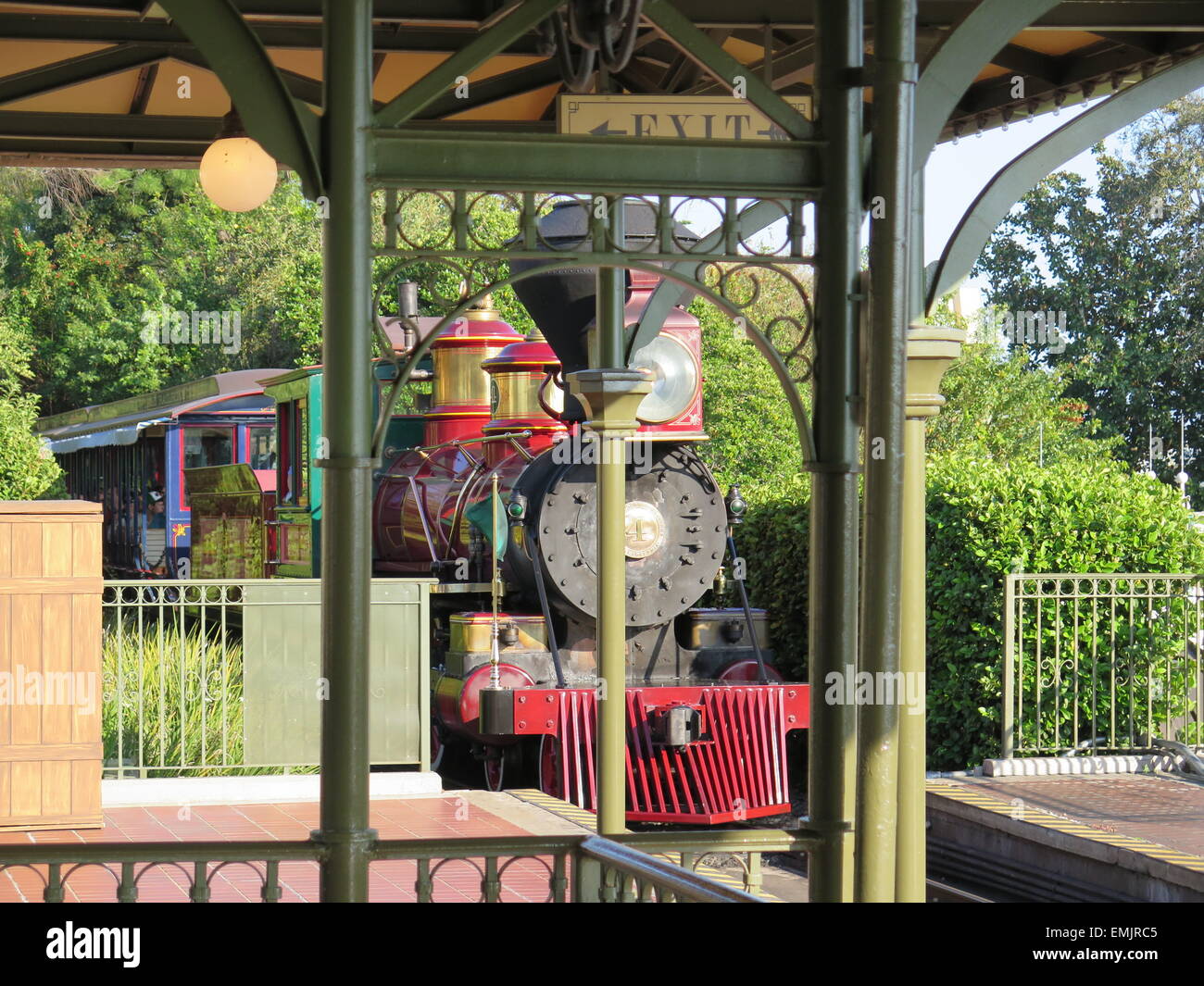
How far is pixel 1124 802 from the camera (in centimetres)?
806

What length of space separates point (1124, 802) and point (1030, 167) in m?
4.62

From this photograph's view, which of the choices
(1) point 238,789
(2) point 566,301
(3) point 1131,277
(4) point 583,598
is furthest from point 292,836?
(3) point 1131,277

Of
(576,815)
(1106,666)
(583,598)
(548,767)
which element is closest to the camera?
(576,815)

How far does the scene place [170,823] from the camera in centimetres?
705

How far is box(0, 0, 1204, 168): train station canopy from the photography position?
5.18m

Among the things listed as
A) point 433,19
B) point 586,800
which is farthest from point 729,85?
point 586,800

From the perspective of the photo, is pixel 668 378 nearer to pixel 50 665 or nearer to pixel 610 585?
pixel 610 585

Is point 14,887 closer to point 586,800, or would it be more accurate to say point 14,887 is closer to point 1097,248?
point 586,800

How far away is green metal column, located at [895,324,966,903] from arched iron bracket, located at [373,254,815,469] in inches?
15.9

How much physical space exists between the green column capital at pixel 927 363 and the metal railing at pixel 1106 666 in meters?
4.97

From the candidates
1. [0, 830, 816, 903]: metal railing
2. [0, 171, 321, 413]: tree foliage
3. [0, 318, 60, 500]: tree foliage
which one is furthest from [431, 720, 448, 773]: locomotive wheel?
[0, 171, 321, 413]: tree foliage

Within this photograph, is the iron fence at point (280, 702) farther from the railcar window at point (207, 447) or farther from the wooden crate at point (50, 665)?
the railcar window at point (207, 447)

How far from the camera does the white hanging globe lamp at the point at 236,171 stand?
548cm

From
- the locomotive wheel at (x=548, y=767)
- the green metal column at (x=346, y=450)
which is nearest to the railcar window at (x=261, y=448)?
the locomotive wheel at (x=548, y=767)
